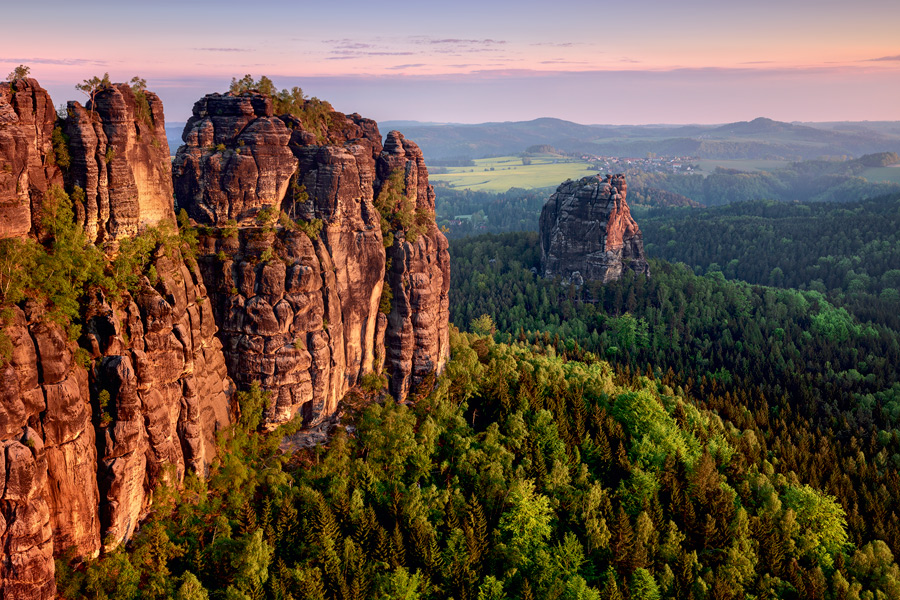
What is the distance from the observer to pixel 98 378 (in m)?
51.2

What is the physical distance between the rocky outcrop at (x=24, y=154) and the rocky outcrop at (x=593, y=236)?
13579 centimetres

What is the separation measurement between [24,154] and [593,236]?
14019cm

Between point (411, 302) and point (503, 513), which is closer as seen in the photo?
point (503, 513)

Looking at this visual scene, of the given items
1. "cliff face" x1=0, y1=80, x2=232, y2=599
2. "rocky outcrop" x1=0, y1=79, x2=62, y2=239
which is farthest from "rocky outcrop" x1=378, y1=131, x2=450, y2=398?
"rocky outcrop" x1=0, y1=79, x2=62, y2=239

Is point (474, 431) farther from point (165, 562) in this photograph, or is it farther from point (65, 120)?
point (65, 120)

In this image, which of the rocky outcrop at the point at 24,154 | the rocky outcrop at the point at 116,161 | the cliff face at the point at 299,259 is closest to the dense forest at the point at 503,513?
the cliff face at the point at 299,259

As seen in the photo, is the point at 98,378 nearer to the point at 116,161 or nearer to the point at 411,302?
the point at 116,161

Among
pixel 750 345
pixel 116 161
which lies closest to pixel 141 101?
pixel 116 161

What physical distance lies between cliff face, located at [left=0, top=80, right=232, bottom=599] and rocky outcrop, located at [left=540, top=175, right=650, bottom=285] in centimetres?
12485

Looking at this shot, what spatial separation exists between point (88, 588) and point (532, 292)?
435 ft

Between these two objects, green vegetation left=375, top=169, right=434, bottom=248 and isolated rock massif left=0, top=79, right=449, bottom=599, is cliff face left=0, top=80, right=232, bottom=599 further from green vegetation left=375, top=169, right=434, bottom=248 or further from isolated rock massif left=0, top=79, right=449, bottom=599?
green vegetation left=375, top=169, right=434, bottom=248

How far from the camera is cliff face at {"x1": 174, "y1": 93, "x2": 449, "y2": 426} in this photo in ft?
218

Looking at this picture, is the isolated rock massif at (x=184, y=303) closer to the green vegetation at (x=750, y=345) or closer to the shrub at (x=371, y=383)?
the shrub at (x=371, y=383)

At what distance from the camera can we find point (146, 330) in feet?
178
